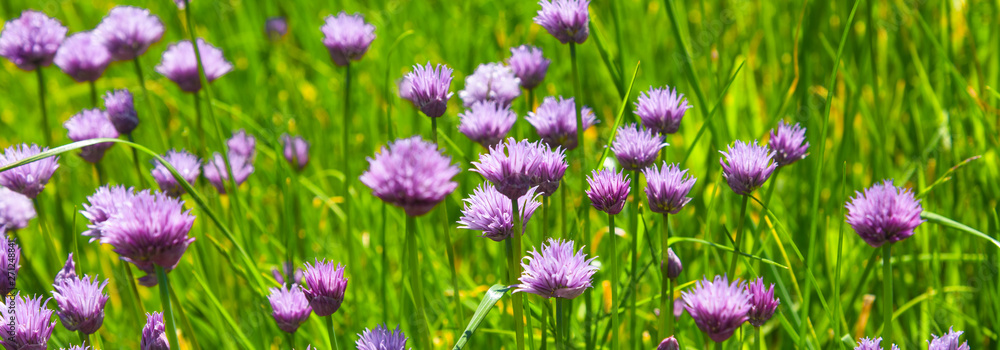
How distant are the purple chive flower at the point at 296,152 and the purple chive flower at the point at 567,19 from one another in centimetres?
116

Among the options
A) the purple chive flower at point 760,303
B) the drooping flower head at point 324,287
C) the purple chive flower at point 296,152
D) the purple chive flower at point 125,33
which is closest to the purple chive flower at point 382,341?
the drooping flower head at point 324,287

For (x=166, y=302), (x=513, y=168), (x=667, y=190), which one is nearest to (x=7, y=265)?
(x=166, y=302)

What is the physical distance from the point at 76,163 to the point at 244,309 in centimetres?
133

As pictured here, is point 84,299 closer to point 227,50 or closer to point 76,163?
point 76,163

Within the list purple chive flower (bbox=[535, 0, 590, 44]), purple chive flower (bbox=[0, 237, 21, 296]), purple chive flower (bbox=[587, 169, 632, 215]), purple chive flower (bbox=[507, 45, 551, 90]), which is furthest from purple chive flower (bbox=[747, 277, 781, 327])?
purple chive flower (bbox=[0, 237, 21, 296])

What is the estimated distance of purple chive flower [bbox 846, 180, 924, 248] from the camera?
1.06 metres

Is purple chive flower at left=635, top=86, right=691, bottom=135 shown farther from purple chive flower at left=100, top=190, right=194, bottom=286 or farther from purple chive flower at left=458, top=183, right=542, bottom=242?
purple chive flower at left=100, top=190, right=194, bottom=286

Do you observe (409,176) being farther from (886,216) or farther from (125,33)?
(125,33)

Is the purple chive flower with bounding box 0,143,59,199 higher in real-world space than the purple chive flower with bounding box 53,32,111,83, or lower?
lower

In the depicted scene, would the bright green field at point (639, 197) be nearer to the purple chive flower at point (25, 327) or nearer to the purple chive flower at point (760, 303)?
the purple chive flower at point (760, 303)

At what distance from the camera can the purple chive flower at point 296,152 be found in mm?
2266

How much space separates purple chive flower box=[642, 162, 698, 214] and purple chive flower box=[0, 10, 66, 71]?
1.72 metres

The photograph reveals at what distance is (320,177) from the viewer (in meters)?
2.53

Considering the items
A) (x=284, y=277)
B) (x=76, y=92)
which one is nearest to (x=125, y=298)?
(x=284, y=277)
